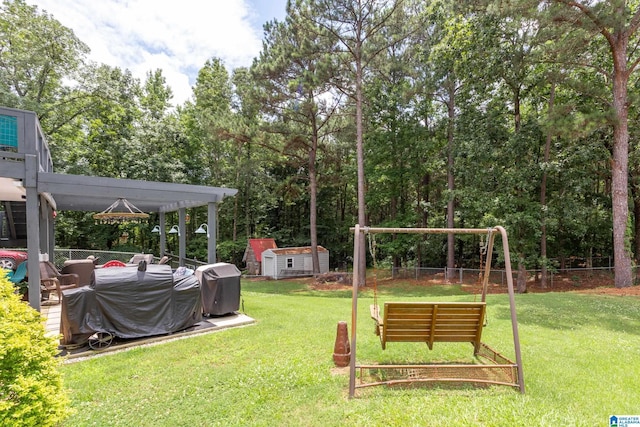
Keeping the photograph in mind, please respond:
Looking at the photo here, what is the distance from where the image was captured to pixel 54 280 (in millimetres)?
7801

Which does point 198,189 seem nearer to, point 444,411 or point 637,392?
point 444,411

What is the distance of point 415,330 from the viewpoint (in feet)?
12.4

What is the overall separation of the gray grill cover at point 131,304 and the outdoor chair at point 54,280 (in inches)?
133

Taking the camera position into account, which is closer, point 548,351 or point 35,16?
point 548,351

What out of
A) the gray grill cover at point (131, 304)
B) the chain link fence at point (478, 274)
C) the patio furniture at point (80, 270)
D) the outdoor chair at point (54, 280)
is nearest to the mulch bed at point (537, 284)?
the chain link fence at point (478, 274)

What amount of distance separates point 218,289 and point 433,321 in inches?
181

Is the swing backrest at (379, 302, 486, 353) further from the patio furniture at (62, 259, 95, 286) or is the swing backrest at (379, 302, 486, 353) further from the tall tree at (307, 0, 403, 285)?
the tall tree at (307, 0, 403, 285)

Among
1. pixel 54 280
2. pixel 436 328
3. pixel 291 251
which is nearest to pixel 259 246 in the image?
pixel 291 251

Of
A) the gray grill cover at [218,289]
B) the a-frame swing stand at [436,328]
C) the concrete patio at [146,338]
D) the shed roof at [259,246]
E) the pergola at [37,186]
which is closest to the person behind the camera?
the a-frame swing stand at [436,328]

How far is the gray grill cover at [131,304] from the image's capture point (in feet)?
16.5

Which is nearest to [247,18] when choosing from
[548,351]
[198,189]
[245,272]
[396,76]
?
[396,76]

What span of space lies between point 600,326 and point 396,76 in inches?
616

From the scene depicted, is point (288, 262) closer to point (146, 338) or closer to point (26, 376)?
point (146, 338)

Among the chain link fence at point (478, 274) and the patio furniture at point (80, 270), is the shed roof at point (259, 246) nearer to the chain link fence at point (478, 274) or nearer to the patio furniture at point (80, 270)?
the chain link fence at point (478, 274)
